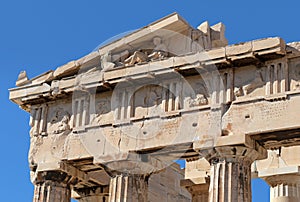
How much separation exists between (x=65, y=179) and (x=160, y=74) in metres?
4.17

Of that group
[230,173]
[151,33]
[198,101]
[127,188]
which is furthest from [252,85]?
[127,188]

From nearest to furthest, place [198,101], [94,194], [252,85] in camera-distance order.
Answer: [252,85]
[198,101]
[94,194]

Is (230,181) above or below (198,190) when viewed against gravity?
below

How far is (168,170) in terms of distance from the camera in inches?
1103

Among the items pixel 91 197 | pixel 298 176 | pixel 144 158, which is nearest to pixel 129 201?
pixel 144 158

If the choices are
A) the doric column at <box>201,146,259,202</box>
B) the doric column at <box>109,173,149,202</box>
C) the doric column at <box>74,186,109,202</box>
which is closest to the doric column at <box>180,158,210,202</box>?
the doric column at <box>74,186,109,202</box>

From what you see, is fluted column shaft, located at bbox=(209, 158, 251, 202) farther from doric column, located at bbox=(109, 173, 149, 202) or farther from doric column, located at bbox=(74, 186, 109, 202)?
doric column, located at bbox=(74, 186, 109, 202)

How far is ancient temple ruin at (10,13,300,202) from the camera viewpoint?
67.1 feet

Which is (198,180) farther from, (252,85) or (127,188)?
(252,85)

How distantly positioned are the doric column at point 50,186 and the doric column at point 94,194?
1.95 metres

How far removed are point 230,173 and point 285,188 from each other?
4.27 meters

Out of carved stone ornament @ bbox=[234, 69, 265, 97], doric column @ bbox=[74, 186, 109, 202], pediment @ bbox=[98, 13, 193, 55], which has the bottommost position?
doric column @ bbox=[74, 186, 109, 202]

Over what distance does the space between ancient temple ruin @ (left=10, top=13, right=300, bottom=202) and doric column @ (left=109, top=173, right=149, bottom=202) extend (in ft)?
0.10

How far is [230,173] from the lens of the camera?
811 inches
